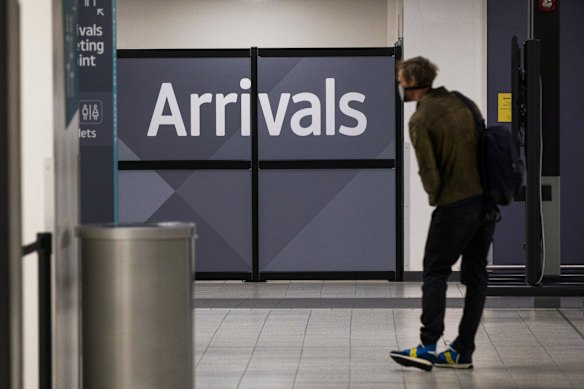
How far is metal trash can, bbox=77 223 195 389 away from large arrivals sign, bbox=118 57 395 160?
6171 mm

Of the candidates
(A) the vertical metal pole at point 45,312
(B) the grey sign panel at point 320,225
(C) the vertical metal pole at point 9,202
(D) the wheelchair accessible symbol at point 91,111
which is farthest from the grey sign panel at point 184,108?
(C) the vertical metal pole at point 9,202

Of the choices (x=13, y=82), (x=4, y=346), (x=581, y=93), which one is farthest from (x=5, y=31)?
(x=581, y=93)

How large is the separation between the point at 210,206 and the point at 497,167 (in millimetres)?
5349

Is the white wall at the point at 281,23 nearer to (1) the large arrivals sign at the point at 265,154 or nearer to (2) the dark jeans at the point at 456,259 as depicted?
(1) the large arrivals sign at the point at 265,154

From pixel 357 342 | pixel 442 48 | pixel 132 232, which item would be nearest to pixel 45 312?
pixel 132 232

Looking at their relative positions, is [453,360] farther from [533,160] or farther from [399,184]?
[399,184]

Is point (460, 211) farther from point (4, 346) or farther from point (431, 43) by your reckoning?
point (431, 43)

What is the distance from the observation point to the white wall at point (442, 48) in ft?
35.9

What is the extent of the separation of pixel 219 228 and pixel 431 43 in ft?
8.74

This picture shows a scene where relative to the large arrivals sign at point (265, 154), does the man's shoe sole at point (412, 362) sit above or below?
below

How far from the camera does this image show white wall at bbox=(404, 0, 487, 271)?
1094 cm

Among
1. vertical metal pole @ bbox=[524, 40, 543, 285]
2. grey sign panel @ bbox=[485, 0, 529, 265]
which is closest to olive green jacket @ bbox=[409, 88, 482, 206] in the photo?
vertical metal pole @ bbox=[524, 40, 543, 285]

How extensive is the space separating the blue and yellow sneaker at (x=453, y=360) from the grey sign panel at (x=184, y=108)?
4.97 m

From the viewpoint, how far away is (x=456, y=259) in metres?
6.20
